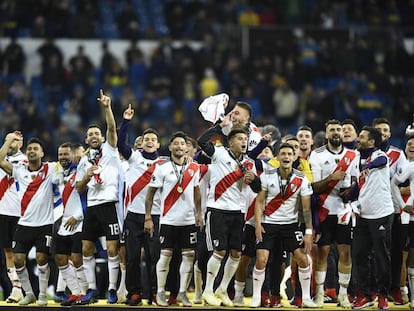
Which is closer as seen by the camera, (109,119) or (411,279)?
(109,119)

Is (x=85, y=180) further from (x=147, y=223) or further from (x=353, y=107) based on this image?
(x=353, y=107)

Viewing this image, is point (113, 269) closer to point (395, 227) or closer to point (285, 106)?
point (395, 227)

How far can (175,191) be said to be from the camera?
14.3m

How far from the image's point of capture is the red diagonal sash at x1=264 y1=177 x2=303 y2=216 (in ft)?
46.9

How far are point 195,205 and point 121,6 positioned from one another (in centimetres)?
1322

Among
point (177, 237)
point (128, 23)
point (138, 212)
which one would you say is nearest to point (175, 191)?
point (177, 237)

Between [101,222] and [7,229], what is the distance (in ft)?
5.70

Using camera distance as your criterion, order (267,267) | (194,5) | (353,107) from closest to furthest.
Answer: (267,267)
(353,107)
(194,5)

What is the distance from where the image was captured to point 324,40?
25.9 m

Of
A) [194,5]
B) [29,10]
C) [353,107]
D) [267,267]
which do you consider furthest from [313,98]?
[267,267]

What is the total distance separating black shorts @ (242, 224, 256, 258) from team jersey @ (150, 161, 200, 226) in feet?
2.74

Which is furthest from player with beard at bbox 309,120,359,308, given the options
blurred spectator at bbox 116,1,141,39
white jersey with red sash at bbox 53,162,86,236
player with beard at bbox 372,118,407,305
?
blurred spectator at bbox 116,1,141,39

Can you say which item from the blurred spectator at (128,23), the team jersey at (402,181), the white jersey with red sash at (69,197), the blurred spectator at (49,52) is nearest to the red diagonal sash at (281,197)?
the team jersey at (402,181)

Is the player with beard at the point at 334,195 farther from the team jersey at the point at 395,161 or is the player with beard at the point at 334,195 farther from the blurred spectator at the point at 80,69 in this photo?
the blurred spectator at the point at 80,69
